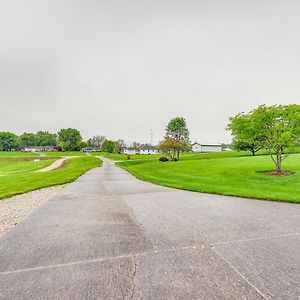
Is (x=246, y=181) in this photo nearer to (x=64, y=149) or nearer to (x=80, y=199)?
(x=80, y=199)

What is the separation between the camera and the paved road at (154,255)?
304 centimetres

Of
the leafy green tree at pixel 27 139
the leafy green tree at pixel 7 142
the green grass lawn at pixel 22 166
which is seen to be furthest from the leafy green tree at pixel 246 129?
the leafy green tree at pixel 27 139

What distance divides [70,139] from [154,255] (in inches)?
6032

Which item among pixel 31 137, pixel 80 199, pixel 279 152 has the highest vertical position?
pixel 31 137

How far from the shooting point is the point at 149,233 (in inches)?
213

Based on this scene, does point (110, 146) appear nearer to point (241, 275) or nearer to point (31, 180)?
point (31, 180)

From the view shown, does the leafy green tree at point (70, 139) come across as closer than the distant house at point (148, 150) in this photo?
Yes

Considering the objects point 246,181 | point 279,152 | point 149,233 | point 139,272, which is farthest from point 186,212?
point 279,152

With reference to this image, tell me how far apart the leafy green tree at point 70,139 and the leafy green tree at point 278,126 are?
5371 inches

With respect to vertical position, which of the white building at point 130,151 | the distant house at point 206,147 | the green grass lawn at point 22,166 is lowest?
the green grass lawn at point 22,166

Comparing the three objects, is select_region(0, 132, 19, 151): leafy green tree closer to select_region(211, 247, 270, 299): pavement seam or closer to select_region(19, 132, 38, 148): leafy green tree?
select_region(19, 132, 38, 148): leafy green tree

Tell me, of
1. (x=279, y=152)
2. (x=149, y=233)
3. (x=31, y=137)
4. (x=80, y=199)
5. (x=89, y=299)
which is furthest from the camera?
(x=31, y=137)

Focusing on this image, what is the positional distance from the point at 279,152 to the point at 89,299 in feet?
59.3

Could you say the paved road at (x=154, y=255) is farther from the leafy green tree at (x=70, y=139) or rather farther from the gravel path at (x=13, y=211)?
the leafy green tree at (x=70, y=139)
